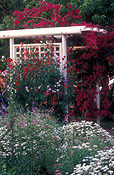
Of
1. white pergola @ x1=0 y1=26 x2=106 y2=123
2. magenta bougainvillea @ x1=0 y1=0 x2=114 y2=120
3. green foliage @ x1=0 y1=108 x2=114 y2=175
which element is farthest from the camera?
magenta bougainvillea @ x1=0 y1=0 x2=114 y2=120

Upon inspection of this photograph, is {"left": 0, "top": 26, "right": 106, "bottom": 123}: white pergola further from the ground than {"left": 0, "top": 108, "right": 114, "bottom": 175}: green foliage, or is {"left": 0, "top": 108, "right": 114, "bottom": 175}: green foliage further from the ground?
{"left": 0, "top": 26, "right": 106, "bottom": 123}: white pergola

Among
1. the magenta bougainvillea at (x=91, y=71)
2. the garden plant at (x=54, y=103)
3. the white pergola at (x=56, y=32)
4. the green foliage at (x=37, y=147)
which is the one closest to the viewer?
the green foliage at (x=37, y=147)

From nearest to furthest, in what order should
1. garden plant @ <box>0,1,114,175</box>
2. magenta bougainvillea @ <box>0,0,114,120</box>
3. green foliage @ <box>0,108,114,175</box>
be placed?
green foliage @ <box>0,108,114,175</box> < garden plant @ <box>0,1,114,175</box> < magenta bougainvillea @ <box>0,0,114,120</box>

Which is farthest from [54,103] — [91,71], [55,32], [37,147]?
[37,147]

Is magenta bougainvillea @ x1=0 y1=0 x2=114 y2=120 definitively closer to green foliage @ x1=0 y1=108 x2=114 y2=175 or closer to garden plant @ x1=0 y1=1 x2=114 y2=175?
garden plant @ x1=0 y1=1 x2=114 y2=175

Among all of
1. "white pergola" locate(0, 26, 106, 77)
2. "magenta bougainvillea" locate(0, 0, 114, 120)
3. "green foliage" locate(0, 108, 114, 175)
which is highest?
"white pergola" locate(0, 26, 106, 77)

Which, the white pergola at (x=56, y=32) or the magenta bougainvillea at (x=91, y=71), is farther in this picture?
the magenta bougainvillea at (x=91, y=71)

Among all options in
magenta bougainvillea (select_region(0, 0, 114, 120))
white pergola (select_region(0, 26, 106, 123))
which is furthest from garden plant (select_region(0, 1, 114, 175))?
white pergola (select_region(0, 26, 106, 123))

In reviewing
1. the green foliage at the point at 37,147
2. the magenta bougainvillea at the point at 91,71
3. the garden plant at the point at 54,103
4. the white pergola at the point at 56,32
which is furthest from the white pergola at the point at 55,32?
the green foliage at the point at 37,147

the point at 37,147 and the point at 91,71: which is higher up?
the point at 91,71

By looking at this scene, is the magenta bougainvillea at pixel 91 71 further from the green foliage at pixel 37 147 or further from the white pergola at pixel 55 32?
the green foliage at pixel 37 147

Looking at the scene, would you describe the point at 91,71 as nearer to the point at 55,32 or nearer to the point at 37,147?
the point at 55,32

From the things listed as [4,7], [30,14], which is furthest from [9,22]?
[4,7]

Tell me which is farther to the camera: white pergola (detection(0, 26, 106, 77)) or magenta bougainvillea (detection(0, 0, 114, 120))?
magenta bougainvillea (detection(0, 0, 114, 120))
